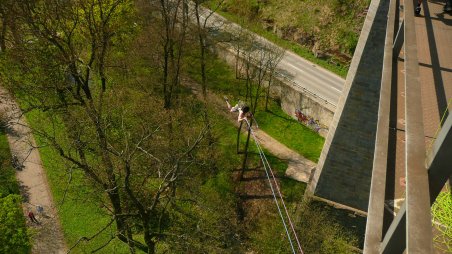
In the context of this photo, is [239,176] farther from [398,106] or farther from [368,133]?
[398,106]

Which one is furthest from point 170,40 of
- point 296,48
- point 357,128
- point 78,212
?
point 296,48

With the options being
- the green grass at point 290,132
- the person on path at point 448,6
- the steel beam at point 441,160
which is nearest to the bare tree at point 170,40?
the green grass at point 290,132

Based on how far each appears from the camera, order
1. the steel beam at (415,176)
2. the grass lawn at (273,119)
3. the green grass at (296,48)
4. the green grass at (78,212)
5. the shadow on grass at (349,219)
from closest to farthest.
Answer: the steel beam at (415,176), the shadow on grass at (349,219), the green grass at (78,212), the grass lawn at (273,119), the green grass at (296,48)

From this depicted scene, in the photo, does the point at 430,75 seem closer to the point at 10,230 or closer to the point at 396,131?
the point at 396,131

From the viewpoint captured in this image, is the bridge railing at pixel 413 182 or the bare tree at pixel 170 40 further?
the bare tree at pixel 170 40

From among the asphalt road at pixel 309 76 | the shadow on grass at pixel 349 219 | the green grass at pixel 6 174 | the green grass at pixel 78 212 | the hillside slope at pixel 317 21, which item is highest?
the hillside slope at pixel 317 21

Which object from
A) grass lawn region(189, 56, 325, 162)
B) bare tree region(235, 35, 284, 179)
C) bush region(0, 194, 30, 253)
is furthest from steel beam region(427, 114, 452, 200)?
bare tree region(235, 35, 284, 179)

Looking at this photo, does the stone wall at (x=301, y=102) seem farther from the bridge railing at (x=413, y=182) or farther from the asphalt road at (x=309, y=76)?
the bridge railing at (x=413, y=182)

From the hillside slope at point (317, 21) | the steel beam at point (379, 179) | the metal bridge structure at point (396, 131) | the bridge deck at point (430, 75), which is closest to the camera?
the metal bridge structure at point (396, 131)
